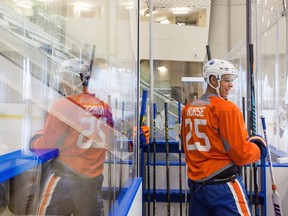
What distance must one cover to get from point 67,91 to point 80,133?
17 centimetres

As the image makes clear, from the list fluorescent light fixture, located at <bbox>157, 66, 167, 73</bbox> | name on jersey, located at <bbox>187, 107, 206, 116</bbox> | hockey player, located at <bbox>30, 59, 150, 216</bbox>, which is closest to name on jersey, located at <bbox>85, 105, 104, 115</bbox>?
hockey player, located at <bbox>30, 59, 150, 216</bbox>

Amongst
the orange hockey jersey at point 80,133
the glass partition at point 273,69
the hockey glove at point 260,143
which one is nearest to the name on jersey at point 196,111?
the hockey glove at point 260,143

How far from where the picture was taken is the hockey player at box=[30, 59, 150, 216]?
1050 mm

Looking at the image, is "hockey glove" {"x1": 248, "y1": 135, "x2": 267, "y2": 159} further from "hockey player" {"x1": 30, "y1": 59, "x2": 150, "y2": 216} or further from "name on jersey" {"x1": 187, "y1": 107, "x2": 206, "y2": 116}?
"hockey player" {"x1": 30, "y1": 59, "x2": 150, "y2": 216}

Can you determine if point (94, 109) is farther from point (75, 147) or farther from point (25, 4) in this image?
point (25, 4)

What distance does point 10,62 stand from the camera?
118 centimetres

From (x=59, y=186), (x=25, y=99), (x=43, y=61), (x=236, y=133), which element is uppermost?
(x=43, y=61)

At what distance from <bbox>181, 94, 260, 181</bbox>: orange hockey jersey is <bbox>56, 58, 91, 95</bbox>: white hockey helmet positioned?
2.40ft

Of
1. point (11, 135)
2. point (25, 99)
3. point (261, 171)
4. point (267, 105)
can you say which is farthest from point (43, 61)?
point (267, 105)

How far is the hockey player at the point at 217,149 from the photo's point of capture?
167 centimetres

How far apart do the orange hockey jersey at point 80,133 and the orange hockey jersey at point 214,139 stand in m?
0.58

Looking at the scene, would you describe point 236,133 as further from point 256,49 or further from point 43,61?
point 256,49

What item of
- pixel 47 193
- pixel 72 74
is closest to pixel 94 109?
pixel 72 74

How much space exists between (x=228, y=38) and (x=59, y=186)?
10.6 feet
